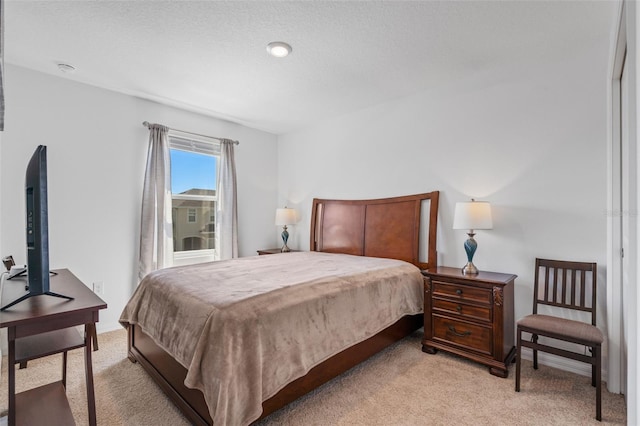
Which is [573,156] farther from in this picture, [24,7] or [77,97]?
[77,97]

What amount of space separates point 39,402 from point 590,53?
177 inches

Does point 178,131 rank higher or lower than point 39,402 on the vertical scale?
higher

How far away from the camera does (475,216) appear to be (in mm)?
2676

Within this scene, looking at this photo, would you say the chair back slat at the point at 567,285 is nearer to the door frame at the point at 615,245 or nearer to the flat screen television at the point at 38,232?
the door frame at the point at 615,245

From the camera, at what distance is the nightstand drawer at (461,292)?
250 centimetres

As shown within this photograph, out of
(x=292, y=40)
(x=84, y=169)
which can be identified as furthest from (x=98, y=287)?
(x=292, y=40)

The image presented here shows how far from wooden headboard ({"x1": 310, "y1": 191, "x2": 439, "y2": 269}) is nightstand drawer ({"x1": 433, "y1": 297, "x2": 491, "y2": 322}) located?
1.65 ft

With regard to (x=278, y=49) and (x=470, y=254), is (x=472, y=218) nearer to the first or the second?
(x=470, y=254)

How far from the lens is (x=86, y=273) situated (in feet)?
10.5

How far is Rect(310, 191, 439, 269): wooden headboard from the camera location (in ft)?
10.9

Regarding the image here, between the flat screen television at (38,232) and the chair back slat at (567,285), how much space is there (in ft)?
10.9

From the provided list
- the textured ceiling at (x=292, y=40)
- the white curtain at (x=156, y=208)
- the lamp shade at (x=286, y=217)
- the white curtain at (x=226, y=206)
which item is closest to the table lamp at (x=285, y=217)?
the lamp shade at (x=286, y=217)

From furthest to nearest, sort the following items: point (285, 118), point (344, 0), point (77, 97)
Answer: point (285, 118) → point (77, 97) → point (344, 0)

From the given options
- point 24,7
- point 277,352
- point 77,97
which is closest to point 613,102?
point 277,352
